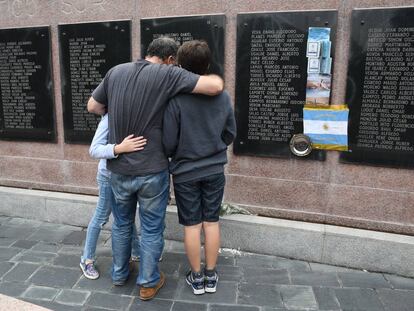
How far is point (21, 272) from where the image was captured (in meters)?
3.52

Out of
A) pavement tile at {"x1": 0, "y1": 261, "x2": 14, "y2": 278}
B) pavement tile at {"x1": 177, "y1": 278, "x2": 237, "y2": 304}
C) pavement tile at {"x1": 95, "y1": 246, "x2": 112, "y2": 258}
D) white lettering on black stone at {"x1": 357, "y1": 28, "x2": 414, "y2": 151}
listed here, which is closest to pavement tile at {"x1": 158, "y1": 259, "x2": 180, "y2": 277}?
pavement tile at {"x1": 177, "y1": 278, "x2": 237, "y2": 304}

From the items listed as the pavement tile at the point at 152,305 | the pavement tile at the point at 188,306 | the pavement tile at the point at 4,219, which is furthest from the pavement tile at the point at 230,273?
the pavement tile at the point at 4,219

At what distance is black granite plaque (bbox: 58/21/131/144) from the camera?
4.21 metres

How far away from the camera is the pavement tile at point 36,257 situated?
12.3 ft

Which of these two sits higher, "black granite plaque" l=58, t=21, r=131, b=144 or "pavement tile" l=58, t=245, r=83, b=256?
"black granite plaque" l=58, t=21, r=131, b=144

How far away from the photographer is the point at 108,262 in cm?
375

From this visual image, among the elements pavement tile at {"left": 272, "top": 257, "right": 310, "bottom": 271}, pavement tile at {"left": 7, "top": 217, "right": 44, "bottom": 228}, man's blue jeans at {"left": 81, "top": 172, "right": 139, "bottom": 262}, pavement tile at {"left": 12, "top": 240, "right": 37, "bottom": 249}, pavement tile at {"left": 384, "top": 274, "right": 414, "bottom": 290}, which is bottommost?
pavement tile at {"left": 384, "top": 274, "right": 414, "bottom": 290}

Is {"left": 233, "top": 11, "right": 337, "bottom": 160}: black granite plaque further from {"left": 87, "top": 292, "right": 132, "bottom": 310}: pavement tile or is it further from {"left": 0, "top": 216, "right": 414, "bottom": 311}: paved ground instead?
{"left": 87, "top": 292, "right": 132, "bottom": 310}: pavement tile

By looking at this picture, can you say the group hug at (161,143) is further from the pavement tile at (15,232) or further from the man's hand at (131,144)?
the pavement tile at (15,232)

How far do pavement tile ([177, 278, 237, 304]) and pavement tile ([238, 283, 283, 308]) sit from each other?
6cm

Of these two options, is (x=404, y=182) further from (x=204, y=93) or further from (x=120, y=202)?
(x=120, y=202)

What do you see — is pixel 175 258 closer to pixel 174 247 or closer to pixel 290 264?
pixel 174 247

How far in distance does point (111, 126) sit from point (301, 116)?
1.78 metres

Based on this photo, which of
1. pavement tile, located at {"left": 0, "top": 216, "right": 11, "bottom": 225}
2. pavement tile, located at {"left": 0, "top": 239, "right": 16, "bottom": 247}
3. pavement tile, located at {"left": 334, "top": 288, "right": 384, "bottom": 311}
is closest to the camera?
pavement tile, located at {"left": 334, "top": 288, "right": 384, "bottom": 311}
